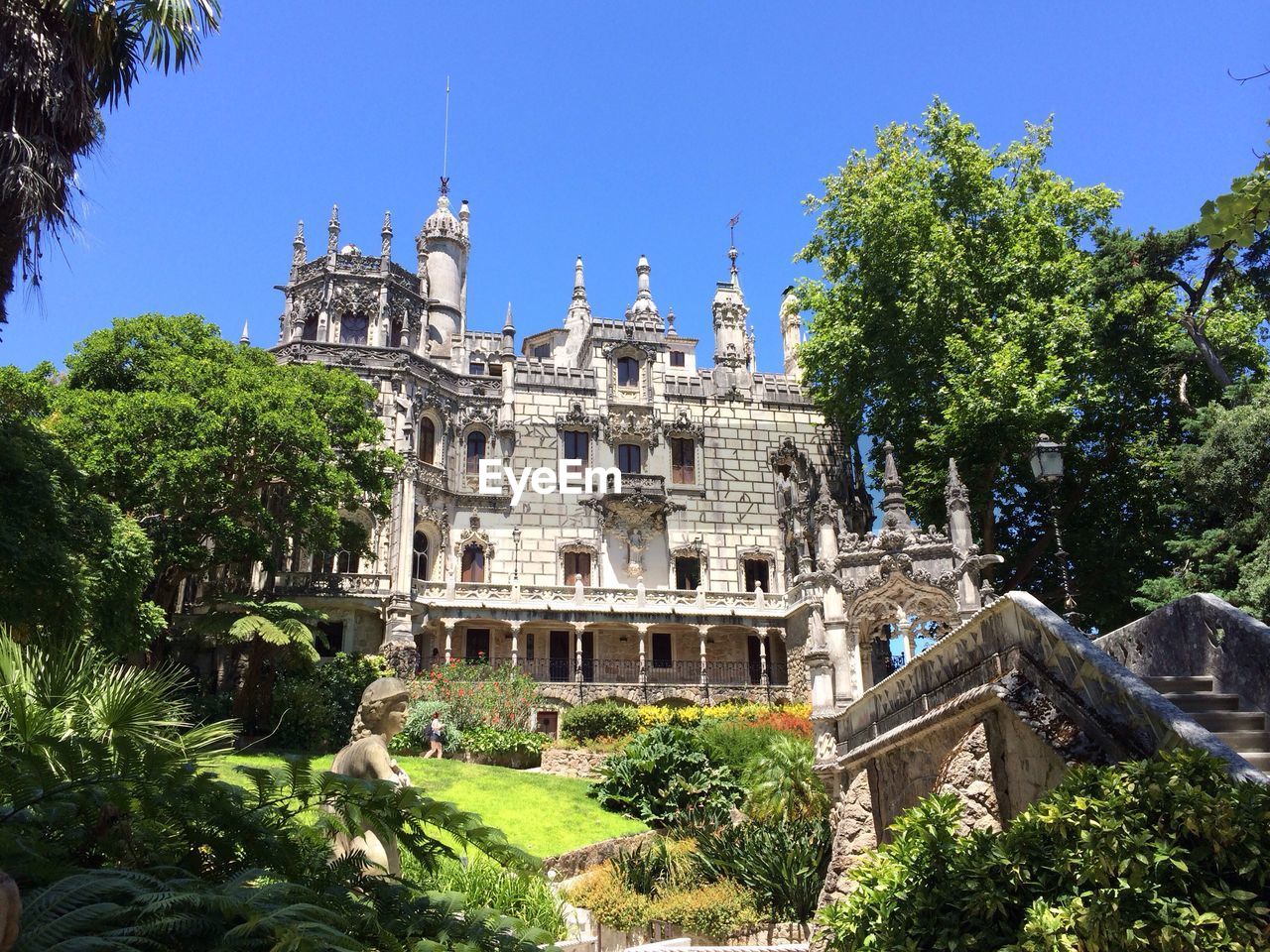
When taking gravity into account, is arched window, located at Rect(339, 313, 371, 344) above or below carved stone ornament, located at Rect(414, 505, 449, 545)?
above

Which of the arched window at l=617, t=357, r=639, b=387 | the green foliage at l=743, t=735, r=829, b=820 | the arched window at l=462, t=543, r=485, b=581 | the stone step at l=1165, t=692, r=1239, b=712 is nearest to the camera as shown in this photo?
the stone step at l=1165, t=692, r=1239, b=712

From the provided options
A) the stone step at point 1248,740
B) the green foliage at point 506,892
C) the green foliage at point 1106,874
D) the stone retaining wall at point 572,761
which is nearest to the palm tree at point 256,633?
the stone retaining wall at point 572,761

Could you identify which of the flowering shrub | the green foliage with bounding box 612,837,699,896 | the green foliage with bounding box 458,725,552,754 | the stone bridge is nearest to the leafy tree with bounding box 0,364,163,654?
the green foliage with bounding box 458,725,552,754

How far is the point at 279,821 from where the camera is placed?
573 centimetres

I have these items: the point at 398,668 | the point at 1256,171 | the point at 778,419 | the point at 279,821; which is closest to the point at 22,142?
the point at 279,821

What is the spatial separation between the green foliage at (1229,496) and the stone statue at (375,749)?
56.6 ft

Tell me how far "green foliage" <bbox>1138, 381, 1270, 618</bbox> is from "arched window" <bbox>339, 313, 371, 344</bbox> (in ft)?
86.8

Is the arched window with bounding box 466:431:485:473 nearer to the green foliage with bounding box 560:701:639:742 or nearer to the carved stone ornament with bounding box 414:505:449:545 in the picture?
the carved stone ornament with bounding box 414:505:449:545

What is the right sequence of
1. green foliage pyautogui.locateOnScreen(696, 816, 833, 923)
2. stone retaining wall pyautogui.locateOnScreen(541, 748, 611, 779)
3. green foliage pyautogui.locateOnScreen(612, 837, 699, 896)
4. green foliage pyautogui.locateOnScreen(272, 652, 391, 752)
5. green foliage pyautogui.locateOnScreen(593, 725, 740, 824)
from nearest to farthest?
green foliage pyautogui.locateOnScreen(696, 816, 833, 923), green foliage pyautogui.locateOnScreen(612, 837, 699, 896), green foliage pyautogui.locateOnScreen(593, 725, 740, 824), stone retaining wall pyautogui.locateOnScreen(541, 748, 611, 779), green foliage pyautogui.locateOnScreen(272, 652, 391, 752)

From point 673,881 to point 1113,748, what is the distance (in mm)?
10203

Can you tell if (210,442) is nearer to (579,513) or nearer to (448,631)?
(448,631)

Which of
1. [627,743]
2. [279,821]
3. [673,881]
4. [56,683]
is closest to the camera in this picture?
[279,821]

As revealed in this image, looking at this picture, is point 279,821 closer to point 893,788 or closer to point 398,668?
point 893,788

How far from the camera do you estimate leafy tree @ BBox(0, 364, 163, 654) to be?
1499 cm
